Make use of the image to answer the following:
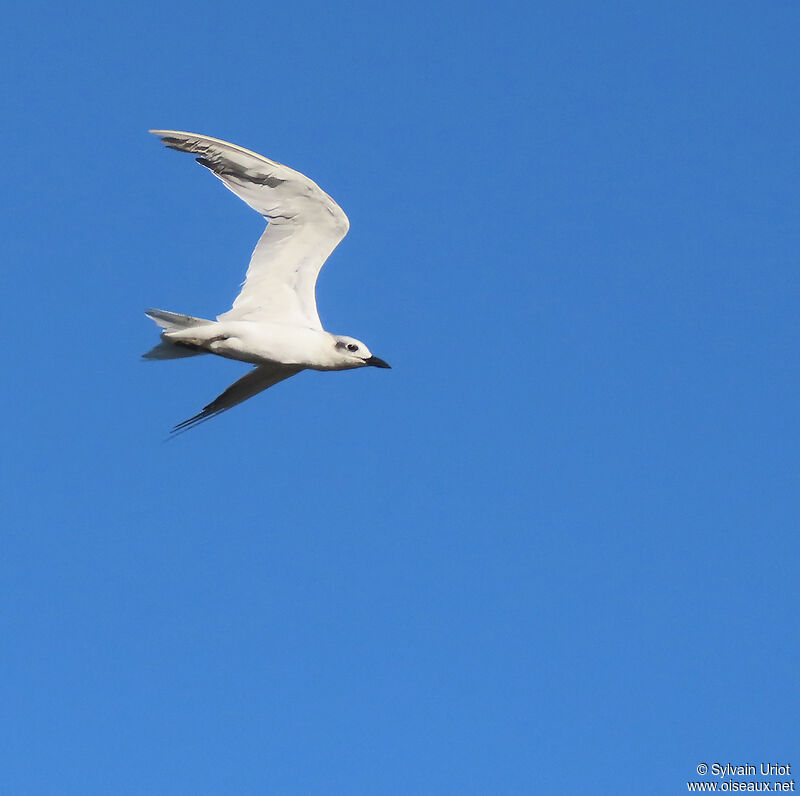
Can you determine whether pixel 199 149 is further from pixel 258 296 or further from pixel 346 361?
pixel 346 361

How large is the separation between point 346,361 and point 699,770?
798cm

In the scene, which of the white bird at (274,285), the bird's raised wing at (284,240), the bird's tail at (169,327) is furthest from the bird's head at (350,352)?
the bird's tail at (169,327)

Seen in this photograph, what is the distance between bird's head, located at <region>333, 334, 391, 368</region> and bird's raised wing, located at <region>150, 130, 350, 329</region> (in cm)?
40

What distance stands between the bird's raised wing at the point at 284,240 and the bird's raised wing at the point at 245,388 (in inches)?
56.3

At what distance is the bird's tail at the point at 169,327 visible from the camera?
19.1 m

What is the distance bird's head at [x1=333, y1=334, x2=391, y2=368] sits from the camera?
20.0 m

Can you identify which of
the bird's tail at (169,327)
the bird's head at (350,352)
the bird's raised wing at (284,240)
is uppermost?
the bird's raised wing at (284,240)

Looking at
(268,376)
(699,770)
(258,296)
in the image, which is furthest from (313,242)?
(699,770)

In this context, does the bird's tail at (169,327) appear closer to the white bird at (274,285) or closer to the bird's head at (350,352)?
the white bird at (274,285)

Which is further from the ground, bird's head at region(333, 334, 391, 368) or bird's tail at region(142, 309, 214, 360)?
bird's head at region(333, 334, 391, 368)

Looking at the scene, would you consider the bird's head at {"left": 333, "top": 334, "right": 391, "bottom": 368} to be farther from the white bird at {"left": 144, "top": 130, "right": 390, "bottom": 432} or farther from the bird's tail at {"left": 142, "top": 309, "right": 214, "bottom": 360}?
the bird's tail at {"left": 142, "top": 309, "right": 214, "bottom": 360}

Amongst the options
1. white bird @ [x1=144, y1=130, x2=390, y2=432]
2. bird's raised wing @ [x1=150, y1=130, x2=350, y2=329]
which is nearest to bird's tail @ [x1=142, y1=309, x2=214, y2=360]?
A: white bird @ [x1=144, y1=130, x2=390, y2=432]

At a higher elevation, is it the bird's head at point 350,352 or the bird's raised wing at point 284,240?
the bird's raised wing at point 284,240

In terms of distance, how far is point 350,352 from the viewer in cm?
2002
